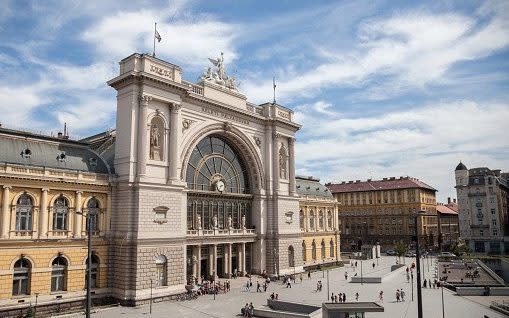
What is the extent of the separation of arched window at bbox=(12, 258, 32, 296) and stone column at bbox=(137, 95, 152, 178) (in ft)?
45.5

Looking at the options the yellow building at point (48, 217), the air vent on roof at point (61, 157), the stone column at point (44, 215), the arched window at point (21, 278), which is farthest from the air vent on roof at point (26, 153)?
the arched window at point (21, 278)

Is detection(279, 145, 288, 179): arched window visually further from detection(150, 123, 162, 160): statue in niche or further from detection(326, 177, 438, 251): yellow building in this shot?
detection(326, 177, 438, 251): yellow building

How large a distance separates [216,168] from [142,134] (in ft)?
49.0

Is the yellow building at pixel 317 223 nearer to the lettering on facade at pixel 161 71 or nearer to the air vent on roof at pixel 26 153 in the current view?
the lettering on facade at pixel 161 71

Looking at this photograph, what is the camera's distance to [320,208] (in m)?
84.6

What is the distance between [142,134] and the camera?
149 feet

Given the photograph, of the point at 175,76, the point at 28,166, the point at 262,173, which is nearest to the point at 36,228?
the point at 28,166

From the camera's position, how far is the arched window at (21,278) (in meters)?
37.2

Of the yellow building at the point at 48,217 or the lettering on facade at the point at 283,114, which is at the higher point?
the lettering on facade at the point at 283,114

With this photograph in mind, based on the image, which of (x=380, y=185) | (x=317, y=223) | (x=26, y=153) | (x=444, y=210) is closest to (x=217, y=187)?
(x=26, y=153)

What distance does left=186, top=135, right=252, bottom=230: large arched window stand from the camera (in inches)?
2122

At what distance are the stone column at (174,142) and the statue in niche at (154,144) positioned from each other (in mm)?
1412

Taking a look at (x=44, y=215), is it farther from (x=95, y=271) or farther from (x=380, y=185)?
(x=380, y=185)

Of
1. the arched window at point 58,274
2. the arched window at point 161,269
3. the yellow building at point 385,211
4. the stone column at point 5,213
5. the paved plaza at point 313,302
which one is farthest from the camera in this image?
the yellow building at point 385,211
